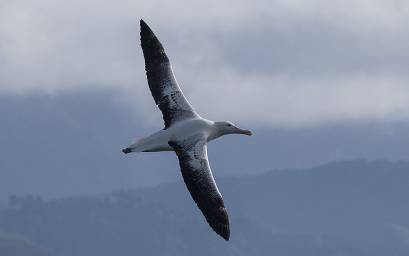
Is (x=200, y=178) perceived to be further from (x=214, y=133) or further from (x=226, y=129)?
(x=226, y=129)

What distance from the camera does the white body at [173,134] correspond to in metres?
36.5

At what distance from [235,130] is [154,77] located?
4.00 metres

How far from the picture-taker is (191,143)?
37.2 m

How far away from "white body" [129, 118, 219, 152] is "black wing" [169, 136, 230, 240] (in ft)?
0.79

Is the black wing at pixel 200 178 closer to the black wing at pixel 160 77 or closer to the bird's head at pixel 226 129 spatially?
the bird's head at pixel 226 129

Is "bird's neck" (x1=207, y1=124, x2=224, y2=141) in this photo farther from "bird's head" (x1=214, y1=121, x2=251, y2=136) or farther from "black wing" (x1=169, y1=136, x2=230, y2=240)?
"black wing" (x1=169, y1=136, x2=230, y2=240)

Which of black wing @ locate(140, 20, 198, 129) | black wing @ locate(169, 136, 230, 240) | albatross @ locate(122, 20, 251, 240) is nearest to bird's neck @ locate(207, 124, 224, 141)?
albatross @ locate(122, 20, 251, 240)

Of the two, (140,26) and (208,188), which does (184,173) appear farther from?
(140,26)

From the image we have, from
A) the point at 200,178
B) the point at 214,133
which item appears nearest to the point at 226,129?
the point at 214,133

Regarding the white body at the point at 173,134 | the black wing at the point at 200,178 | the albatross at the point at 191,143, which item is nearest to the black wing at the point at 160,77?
the albatross at the point at 191,143

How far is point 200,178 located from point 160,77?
241 inches

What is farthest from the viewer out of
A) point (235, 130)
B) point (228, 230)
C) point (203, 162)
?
point (235, 130)

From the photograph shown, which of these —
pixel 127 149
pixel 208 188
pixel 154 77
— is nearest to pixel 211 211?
pixel 208 188

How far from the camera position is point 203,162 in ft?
121
